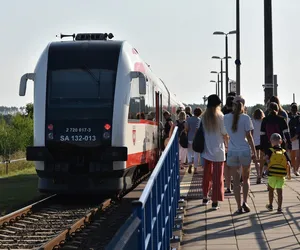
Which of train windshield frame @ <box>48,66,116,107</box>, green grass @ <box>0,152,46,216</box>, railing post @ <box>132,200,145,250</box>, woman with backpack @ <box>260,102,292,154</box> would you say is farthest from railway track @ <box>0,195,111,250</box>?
railing post @ <box>132,200,145,250</box>

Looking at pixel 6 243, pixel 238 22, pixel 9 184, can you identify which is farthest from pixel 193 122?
pixel 238 22

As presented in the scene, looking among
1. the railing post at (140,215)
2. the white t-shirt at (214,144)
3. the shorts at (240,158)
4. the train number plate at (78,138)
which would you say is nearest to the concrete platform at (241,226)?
the shorts at (240,158)

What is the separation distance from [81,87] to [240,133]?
5.36 meters

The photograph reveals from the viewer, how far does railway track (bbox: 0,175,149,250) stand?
11305 mm

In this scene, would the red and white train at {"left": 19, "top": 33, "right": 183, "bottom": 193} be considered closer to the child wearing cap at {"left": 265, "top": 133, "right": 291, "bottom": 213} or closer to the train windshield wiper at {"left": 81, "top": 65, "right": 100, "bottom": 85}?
the train windshield wiper at {"left": 81, "top": 65, "right": 100, "bottom": 85}

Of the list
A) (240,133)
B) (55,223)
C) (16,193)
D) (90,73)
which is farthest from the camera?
(16,193)

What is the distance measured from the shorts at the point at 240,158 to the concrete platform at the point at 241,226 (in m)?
0.75

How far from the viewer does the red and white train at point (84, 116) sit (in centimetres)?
1548

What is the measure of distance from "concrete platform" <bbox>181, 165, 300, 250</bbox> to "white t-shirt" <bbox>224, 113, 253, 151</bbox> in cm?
101

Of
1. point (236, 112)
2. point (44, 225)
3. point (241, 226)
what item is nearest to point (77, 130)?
point (44, 225)

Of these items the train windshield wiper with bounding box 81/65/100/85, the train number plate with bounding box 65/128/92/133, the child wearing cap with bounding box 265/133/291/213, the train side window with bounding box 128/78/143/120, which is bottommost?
the child wearing cap with bounding box 265/133/291/213

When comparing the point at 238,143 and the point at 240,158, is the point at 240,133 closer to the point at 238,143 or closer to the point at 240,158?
the point at 238,143

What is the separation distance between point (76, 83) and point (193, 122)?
465cm

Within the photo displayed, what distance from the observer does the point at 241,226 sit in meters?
10.2
